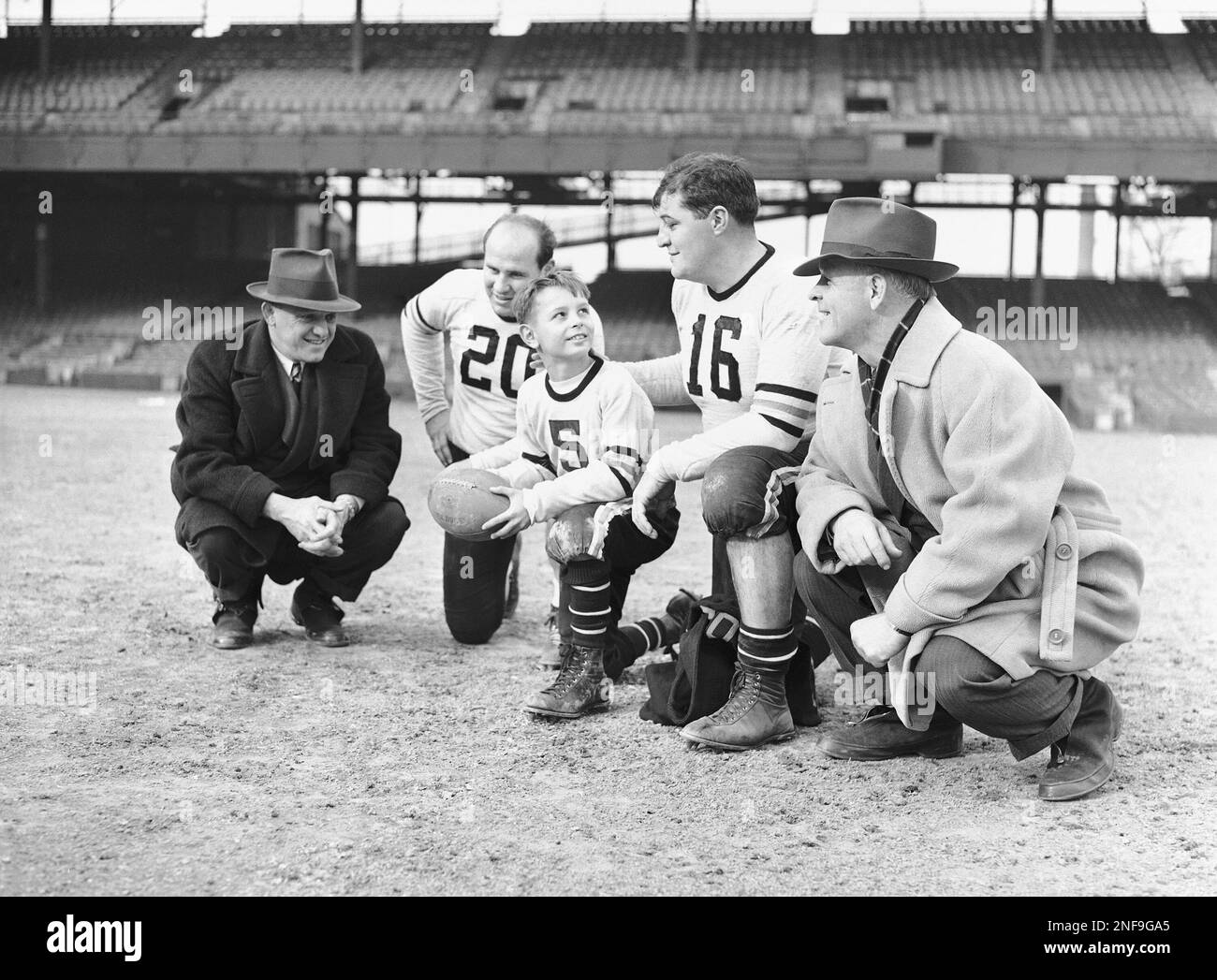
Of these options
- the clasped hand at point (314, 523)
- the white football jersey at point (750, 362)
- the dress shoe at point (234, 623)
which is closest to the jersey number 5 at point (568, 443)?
the white football jersey at point (750, 362)

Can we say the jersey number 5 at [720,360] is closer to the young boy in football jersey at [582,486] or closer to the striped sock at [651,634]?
the young boy in football jersey at [582,486]

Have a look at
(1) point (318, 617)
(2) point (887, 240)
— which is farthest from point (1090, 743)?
(1) point (318, 617)

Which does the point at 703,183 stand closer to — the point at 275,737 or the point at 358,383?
the point at 358,383

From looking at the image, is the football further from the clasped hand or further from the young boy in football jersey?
the clasped hand

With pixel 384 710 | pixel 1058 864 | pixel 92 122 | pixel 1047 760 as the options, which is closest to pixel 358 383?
pixel 384 710

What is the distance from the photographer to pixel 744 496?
4102 millimetres

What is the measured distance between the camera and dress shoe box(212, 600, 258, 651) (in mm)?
5438

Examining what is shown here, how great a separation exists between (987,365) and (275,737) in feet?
8.05

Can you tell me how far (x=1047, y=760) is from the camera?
159 inches

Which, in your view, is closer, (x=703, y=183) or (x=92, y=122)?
(x=703, y=183)

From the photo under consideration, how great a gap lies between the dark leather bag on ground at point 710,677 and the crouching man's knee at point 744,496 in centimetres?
33

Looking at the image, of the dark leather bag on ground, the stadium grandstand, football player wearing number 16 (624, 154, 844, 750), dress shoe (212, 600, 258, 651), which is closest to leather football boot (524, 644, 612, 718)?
the dark leather bag on ground

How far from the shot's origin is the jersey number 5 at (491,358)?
581 centimetres

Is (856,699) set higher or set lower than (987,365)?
lower
